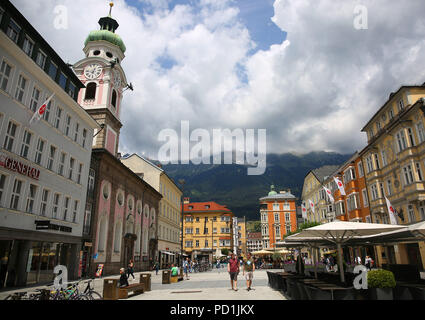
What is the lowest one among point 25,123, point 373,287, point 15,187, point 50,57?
point 373,287

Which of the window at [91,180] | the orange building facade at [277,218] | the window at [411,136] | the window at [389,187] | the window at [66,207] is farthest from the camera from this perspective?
the orange building facade at [277,218]

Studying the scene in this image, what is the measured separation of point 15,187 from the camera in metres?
16.9

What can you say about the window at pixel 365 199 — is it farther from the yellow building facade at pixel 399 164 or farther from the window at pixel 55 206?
the window at pixel 55 206

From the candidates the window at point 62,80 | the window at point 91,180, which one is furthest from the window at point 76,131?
the window at point 91,180

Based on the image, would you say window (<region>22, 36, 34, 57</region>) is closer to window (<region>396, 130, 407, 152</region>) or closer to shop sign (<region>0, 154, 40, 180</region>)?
shop sign (<region>0, 154, 40, 180</region>)

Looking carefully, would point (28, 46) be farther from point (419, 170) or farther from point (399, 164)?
point (399, 164)

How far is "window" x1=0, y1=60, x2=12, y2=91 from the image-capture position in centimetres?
1599

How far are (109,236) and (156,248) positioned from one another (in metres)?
18.1

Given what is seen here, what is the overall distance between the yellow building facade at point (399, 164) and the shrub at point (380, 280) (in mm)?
18556

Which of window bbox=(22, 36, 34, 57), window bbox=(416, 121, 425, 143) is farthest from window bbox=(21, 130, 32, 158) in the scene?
window bbox=(416, 121, 425, 143)

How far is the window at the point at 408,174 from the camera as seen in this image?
2512cm

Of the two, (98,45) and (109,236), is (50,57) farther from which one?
(98,45)
